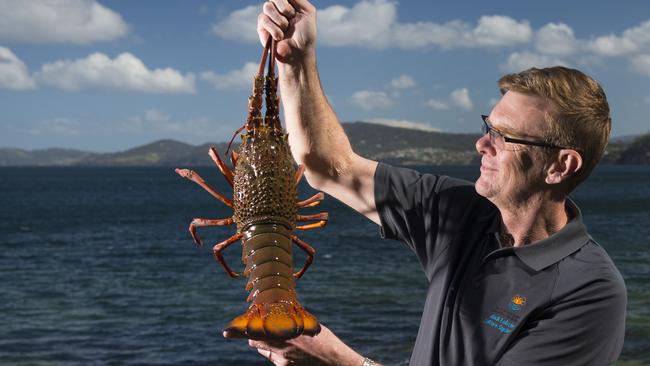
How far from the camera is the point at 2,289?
37.2m

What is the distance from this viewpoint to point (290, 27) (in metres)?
3.45

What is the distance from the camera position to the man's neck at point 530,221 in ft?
12.4

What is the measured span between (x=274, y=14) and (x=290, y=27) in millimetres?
184

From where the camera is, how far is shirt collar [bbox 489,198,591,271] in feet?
11.6

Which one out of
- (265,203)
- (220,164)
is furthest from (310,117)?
(265,203)

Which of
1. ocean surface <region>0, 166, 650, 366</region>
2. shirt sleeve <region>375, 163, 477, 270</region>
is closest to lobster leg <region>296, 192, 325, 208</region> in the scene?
shirt sleeve <region>375, 163, 477, 270</region>

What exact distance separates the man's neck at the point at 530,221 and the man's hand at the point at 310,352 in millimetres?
976

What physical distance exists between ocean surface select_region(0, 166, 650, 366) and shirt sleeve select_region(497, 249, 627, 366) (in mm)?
18156

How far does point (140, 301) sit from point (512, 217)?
31436 mm

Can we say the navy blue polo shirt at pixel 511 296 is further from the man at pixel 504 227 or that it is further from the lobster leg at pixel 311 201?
the lobster leg at pixel 311 201

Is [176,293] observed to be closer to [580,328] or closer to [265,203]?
[265,203]

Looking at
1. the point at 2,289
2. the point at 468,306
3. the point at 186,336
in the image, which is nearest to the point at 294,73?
the point at 468,306

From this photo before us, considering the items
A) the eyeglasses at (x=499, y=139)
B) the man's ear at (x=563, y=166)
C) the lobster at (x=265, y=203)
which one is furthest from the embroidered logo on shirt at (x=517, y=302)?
the lobster at (x=265, y=203)

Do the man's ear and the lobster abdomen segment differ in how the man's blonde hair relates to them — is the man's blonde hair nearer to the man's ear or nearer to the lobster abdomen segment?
the man's ear
